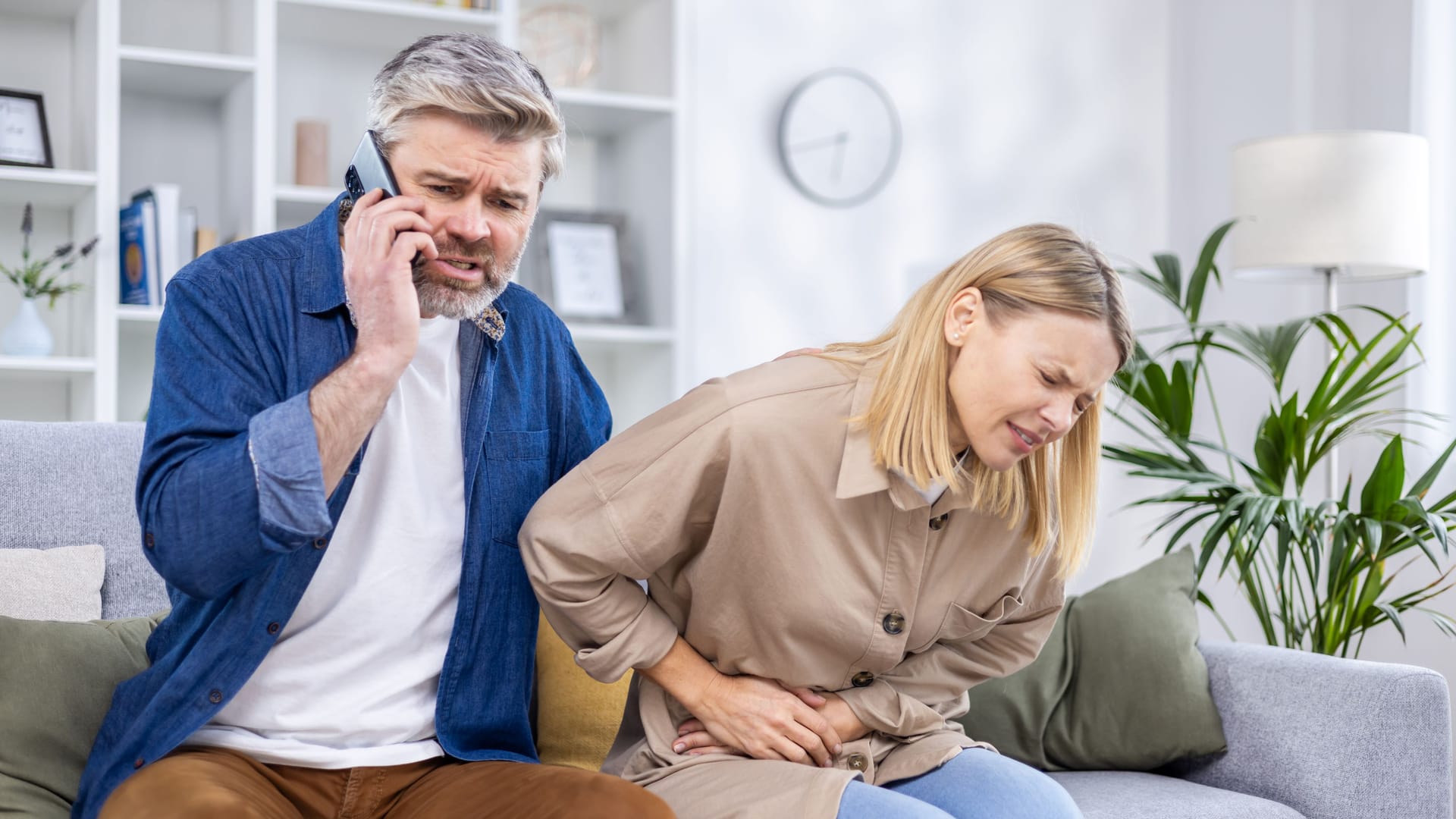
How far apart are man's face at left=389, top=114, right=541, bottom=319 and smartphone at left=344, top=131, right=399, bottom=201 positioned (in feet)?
0.04

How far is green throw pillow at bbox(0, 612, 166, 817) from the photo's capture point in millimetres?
1623

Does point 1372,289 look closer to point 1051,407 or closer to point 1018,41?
point 1018,41

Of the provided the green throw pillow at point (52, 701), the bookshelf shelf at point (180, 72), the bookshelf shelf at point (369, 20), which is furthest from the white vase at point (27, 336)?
the green throw pillow at point (52, 701)

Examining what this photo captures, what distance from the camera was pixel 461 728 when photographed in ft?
4.84

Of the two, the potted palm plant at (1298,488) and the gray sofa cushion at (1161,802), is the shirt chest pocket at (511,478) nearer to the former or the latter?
the gray sofa cushion at (1161,802)

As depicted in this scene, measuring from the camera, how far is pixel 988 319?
58.1 inches

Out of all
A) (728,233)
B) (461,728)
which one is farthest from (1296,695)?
(728,233)

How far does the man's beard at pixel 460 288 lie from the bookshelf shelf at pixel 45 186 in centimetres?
183

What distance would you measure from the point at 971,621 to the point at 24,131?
2480mm

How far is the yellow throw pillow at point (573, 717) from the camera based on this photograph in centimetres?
198

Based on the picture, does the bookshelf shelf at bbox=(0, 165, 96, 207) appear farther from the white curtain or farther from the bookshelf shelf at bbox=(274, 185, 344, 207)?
the white curtain

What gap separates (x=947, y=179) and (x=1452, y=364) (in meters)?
1.46

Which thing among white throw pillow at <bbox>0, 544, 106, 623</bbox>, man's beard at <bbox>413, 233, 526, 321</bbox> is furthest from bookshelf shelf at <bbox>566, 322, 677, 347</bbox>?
man's beard at <bbox>413, 233, 526, 321</bbox>

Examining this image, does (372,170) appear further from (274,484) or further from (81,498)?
(81,498)
